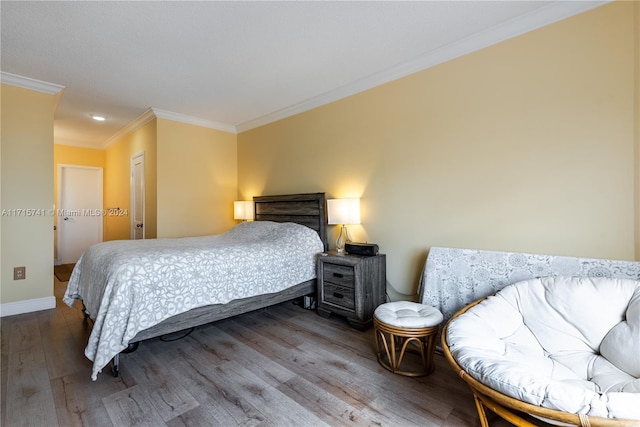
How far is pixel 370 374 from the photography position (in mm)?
1932

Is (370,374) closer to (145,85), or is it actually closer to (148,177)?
(145,85)

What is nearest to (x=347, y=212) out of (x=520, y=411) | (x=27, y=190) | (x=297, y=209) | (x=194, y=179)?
(x=297, y=209)

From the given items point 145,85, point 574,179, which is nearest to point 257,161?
point 145,85

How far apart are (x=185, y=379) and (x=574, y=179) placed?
2.94 meters

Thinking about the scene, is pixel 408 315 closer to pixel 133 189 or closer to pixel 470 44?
pixel 470 44

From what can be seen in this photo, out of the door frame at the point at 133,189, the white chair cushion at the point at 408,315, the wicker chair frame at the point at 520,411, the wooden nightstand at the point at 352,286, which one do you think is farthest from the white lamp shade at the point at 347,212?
the door frame at the point at 133,189

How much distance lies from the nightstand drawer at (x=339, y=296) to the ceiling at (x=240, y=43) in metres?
2.13

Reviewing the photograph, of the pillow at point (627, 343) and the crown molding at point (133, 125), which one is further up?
the crown molding at point (133, 125)

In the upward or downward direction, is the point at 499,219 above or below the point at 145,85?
below

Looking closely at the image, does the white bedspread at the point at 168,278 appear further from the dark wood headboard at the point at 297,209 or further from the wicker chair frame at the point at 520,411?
the wicker chair frame at the point at 520,411

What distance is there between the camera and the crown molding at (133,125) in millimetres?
4065

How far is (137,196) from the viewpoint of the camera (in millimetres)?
4613

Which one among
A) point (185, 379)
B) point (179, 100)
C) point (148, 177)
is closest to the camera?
point (185, 379)

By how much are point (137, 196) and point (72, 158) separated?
252 centimetres
